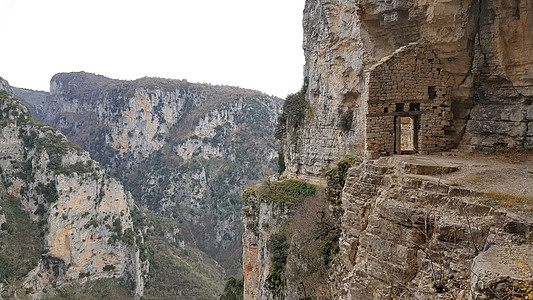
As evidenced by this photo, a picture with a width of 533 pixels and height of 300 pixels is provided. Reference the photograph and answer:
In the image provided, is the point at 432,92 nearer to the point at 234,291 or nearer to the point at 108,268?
the point at 234,291

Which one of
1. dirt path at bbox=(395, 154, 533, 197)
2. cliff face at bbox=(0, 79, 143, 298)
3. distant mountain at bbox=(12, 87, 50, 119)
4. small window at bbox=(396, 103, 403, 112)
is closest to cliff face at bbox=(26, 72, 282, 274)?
distant mountain at bbox=(12, 87, 50, 119)

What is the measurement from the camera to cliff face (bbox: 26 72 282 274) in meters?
93.4

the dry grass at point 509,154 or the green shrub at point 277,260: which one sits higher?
the dry grass at point 509,154

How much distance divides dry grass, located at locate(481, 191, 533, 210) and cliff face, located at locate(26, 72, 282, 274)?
260 feet

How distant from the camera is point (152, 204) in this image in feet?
313

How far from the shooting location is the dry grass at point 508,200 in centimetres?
448

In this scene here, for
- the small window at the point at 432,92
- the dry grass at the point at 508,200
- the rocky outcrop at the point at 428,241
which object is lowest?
the rocky outcrop at the point at 428,241

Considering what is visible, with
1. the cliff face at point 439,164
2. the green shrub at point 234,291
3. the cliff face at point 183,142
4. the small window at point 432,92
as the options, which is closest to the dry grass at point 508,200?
the cliff face at point 439,164

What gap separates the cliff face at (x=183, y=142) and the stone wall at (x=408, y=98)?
76.0m

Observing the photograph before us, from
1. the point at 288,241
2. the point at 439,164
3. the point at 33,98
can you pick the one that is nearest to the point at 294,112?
the point at 288,241

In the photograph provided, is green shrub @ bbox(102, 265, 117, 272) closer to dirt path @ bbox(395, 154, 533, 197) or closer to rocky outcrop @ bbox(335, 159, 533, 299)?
rocky outcrop @ bbox(335, 159, 533, 299)

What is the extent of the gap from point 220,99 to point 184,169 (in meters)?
28.1

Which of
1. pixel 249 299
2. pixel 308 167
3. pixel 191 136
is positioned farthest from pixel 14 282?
pixel 191 136

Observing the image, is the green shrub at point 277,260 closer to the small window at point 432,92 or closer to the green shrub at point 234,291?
the green shrub at point 234,291
